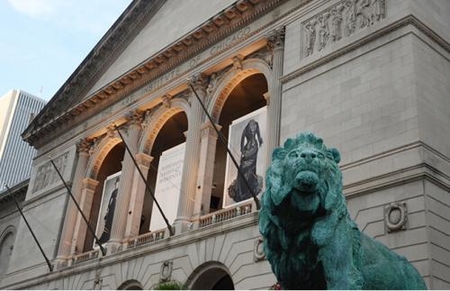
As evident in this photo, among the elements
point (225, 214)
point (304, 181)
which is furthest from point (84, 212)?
point (304, 181)

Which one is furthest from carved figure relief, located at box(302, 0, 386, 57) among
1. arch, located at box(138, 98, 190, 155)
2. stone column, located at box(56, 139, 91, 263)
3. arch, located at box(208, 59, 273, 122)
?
stone column, located at box(56, 139, 91, 263)

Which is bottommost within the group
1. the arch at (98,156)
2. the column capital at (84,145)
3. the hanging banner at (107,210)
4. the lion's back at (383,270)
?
the lion's back at (383,270)

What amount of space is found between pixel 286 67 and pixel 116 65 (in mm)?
12951

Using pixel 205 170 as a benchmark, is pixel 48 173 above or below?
above

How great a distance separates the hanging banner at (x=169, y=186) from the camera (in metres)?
24.0

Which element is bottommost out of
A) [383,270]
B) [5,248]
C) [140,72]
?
[383,270]

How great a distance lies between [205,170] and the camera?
23.5 m

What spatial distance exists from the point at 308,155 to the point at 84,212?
24696 millimetres

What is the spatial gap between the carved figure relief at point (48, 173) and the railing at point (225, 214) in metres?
12.0

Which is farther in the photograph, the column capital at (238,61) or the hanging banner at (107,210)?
the hanging banner at (107,210)

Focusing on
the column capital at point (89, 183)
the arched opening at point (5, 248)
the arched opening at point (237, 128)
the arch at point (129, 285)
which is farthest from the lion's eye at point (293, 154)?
the arched opening at point (5, 248)

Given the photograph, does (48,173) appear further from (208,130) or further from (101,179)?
(208,130)

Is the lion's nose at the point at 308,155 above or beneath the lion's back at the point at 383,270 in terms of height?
above

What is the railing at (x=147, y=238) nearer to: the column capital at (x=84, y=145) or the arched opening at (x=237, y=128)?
the arched opening at (x=237, y=128)
